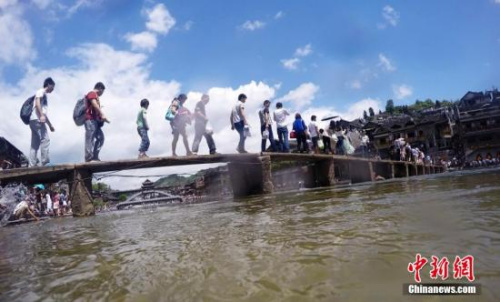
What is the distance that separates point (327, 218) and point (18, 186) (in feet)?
23.1

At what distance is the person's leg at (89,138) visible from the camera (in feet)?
24.1

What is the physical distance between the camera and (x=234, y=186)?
33.3ft

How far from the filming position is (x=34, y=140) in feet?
23.4

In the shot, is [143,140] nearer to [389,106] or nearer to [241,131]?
[241,131]

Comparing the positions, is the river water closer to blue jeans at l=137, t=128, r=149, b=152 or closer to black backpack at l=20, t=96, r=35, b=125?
black backpack at l=20, t=96, r=35, b=125

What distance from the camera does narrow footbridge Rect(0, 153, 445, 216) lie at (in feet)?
22.8

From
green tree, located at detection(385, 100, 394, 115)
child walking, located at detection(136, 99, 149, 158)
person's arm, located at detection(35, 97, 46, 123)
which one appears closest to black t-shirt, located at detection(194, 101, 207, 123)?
child walking, located at detection(136, 99, 149, 158)

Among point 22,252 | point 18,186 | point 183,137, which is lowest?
point 22,252

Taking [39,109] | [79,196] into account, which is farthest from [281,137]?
[39,109]

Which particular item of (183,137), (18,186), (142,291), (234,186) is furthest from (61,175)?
(142,291)

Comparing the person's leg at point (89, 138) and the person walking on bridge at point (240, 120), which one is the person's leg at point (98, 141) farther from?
the person walking on bridge at point (240, 120)

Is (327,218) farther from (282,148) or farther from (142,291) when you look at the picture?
(282,148)

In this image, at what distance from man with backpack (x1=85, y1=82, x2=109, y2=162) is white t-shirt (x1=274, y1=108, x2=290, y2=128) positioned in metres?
4.99

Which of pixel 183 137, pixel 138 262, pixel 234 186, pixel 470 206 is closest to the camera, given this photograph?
pixel 138 262
